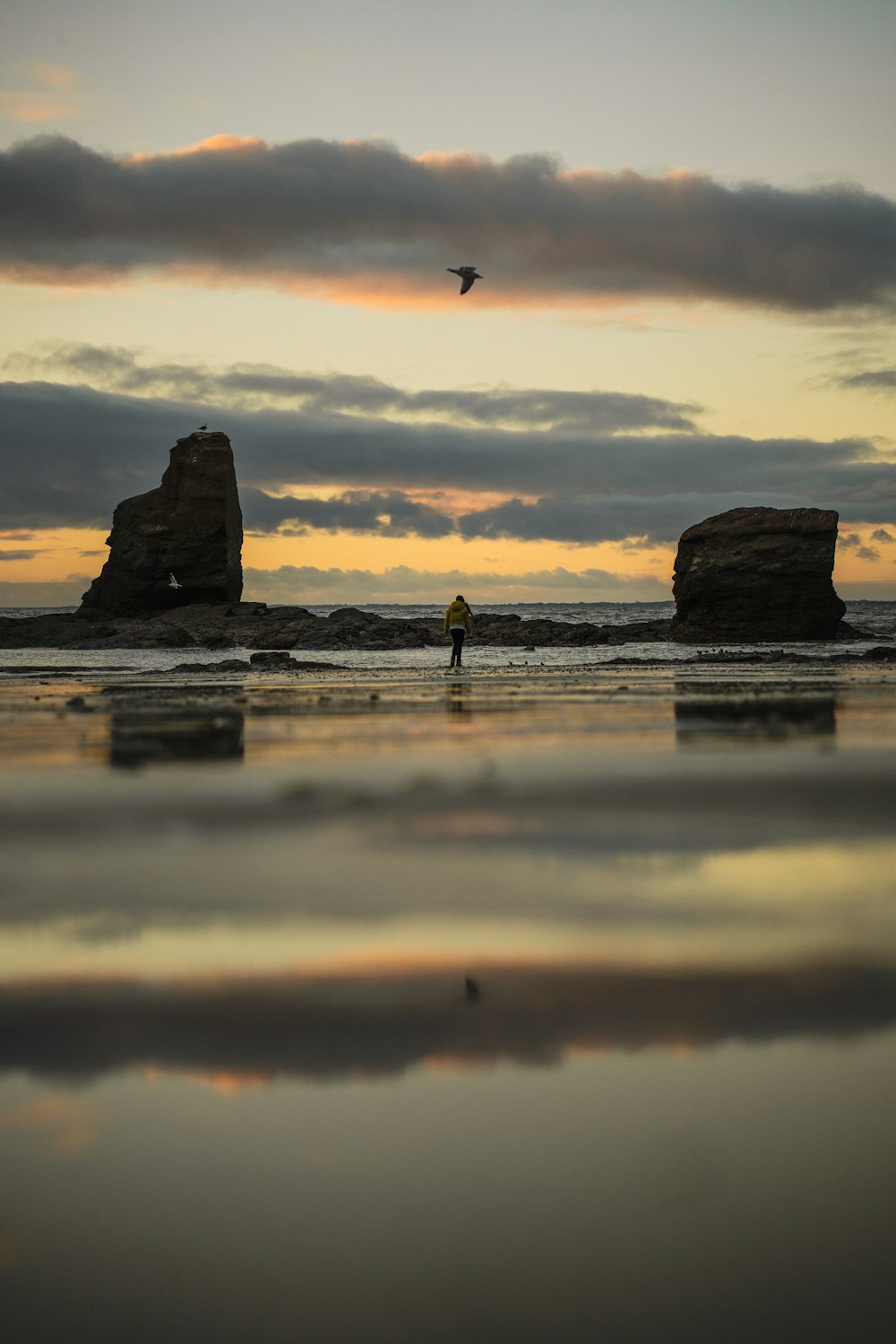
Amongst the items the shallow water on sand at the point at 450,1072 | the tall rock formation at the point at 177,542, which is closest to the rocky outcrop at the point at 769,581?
the tall rock formation at the point at 177,542

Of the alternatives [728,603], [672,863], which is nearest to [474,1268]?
[672,863]

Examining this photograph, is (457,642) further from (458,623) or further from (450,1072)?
(450,1072)

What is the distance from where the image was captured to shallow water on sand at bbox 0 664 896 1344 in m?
2.50

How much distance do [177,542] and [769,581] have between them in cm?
3409

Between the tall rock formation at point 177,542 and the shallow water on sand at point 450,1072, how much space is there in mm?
61607

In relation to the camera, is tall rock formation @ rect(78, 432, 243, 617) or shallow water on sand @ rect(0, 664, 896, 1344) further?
tall rock formation @ rect(78, 432, 243, 617)

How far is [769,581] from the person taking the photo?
1930 inches

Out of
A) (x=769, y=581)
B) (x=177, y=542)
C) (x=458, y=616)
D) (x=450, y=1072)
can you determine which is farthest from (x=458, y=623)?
(x=177, y=542)

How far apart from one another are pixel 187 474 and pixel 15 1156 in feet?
228

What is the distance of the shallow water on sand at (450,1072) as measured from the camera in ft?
8.21

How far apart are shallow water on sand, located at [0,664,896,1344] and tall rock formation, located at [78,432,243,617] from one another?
61.6 meters

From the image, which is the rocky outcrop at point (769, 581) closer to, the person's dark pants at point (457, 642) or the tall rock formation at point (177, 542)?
the person's dark pants at point (457, 642)

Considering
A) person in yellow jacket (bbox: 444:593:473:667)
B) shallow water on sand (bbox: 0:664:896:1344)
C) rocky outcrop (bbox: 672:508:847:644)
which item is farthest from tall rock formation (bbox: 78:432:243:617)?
shallow water on sand (bbox: 0:664:896:1344)

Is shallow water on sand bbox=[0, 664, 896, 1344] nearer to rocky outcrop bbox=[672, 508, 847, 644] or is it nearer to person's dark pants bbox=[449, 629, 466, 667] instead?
person's dark pants bbox=[449, 629, 466, 667]
